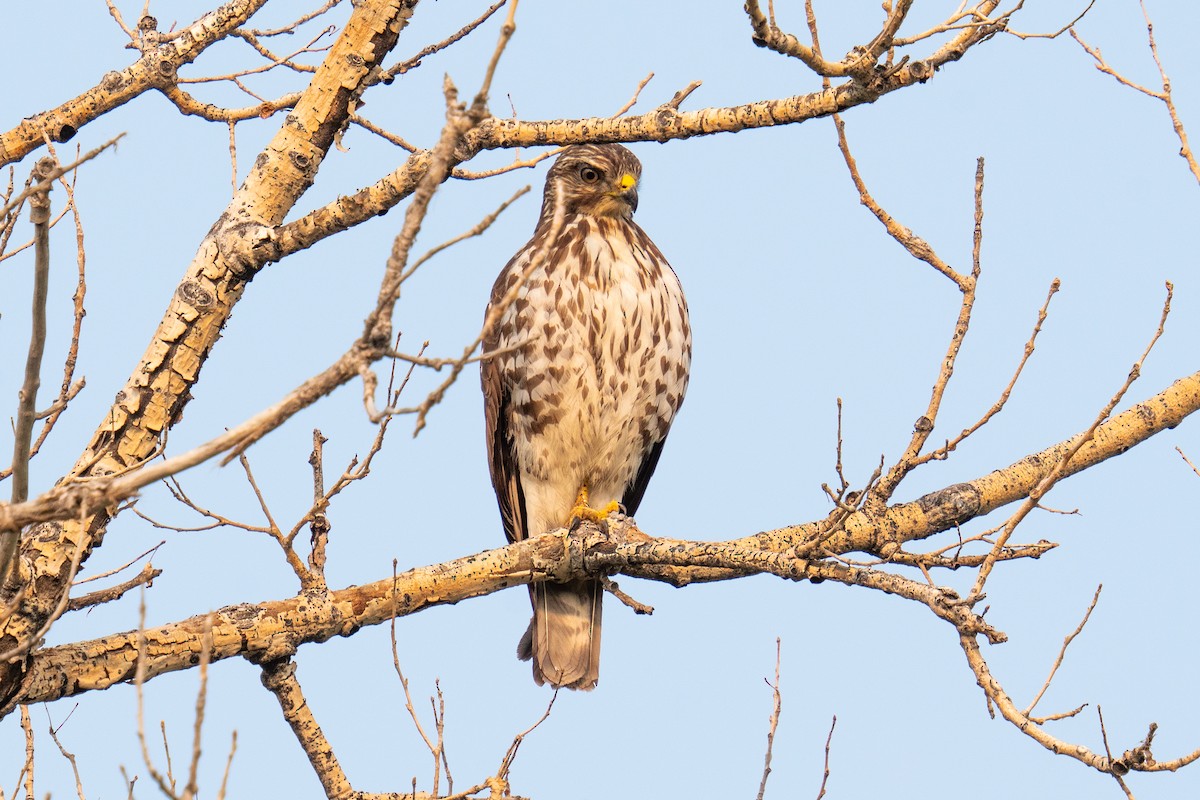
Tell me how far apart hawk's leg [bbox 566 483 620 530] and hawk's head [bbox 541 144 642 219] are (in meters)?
1.14

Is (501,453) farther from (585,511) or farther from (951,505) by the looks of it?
(951,505)

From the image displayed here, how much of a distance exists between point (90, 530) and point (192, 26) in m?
1.79

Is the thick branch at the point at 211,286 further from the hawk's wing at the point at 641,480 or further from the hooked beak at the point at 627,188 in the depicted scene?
the hawk's wing at the point at 641,480

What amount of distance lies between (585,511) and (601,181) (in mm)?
1351

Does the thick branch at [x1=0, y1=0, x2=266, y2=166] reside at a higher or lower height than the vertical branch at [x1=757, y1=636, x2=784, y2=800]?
higher

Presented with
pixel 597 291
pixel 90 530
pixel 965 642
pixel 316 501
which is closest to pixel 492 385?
pixel 597 291

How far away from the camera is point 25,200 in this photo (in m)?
2.71

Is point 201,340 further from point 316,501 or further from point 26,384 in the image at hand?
point 26,384

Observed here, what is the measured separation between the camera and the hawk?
526 centimetres

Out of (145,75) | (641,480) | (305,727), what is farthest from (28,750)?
(641,480)

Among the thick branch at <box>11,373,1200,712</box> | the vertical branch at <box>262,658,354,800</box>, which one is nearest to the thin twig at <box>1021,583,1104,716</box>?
the thick branch at <box>11,373,1200,712</box>

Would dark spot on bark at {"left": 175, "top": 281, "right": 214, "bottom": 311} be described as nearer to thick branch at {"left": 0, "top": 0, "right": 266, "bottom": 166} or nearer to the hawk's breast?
thick branch at {"left": 0, "top": 0, "right": 266, "bottom": 166}

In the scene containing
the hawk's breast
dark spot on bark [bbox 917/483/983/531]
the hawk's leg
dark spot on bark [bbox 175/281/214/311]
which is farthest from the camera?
the hawk's leg

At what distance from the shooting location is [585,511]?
550cm
